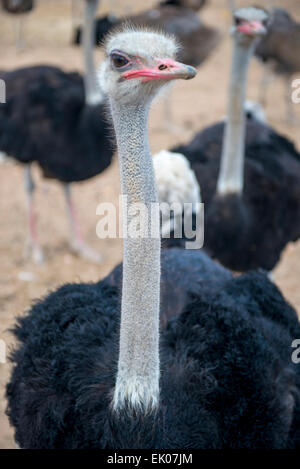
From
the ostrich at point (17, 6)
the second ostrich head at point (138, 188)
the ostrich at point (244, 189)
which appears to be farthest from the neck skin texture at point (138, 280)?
the ostrich at point (17, 6)

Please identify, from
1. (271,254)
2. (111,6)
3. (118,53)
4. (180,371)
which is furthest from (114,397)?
(111,6)

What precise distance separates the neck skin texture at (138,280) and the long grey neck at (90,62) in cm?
285

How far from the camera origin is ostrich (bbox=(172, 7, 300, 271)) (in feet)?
11.6

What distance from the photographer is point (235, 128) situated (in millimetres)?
3572

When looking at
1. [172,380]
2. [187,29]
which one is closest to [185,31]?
[187,29]

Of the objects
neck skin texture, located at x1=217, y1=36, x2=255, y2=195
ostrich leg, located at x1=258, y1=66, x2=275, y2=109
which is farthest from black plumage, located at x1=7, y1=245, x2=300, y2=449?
ostrich leg, located at x1=258, y1=66, x2=275, y2=109

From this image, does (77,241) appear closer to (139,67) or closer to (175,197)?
(175,197)

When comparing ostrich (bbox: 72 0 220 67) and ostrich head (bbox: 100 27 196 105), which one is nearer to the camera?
ostrich head (bbox: 100 27 196 105)

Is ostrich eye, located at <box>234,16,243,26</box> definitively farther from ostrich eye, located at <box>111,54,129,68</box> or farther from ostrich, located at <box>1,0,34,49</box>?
ostrich, located at <box>1,0,34,49</box>

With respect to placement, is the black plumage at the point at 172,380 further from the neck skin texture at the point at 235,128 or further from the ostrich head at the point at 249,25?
the ostrich head at the point at 249,25

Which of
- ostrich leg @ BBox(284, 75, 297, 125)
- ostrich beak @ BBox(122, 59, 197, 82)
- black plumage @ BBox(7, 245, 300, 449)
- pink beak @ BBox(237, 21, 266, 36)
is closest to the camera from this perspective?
ostrich beak @ BBox(122, 59, 197, 82)

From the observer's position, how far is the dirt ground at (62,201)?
4.43m

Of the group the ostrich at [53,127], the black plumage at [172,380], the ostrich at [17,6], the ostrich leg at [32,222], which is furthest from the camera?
the ostrich at [17,6]

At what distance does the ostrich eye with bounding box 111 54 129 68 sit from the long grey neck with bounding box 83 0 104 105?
110 inches
